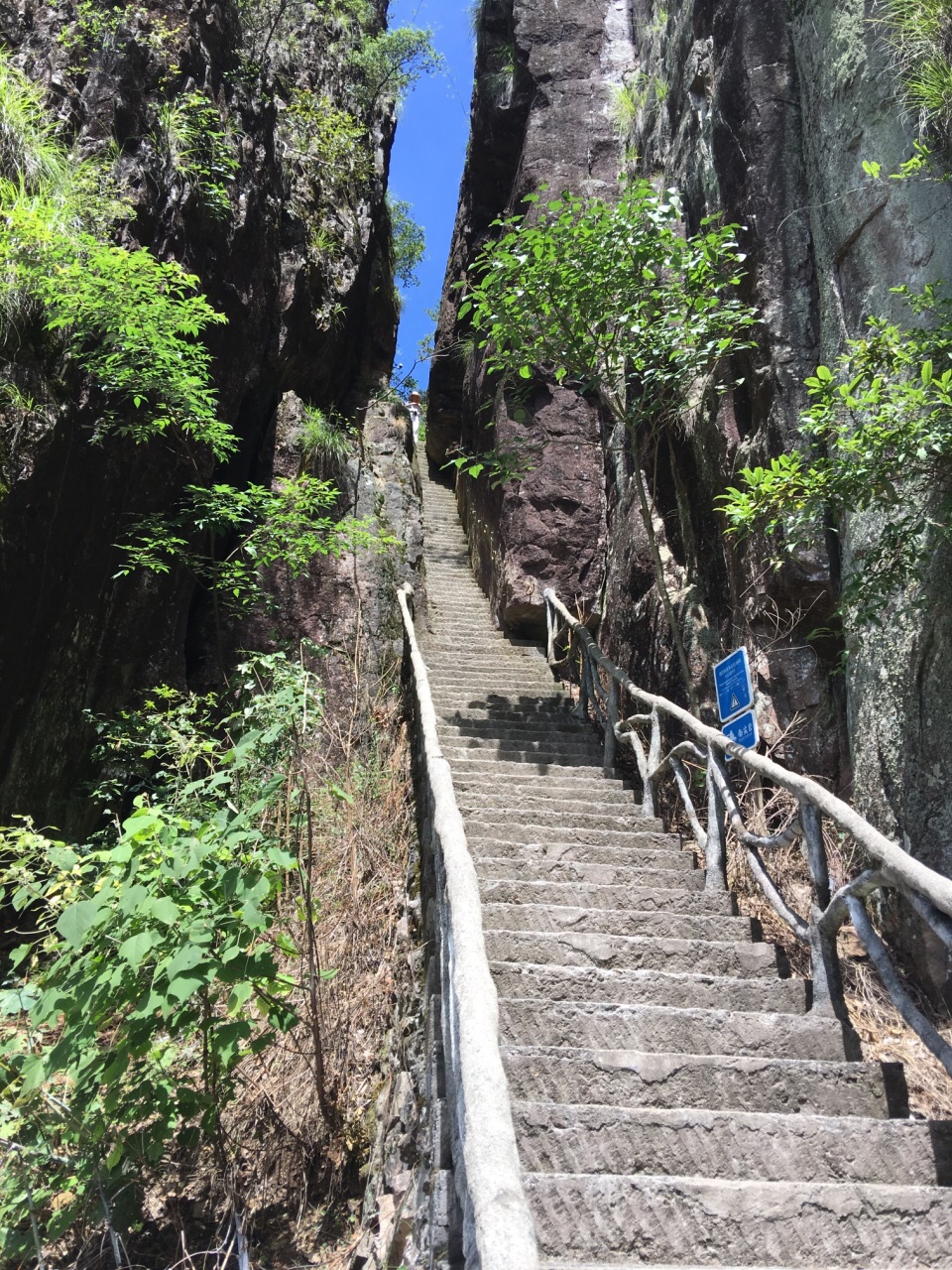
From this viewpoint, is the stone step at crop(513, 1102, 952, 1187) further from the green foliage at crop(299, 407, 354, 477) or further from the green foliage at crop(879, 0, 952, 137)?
the green foliage at crop(299, 407, 354, 477)

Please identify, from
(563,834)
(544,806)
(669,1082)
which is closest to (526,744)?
(544,806)

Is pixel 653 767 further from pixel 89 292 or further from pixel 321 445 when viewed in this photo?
pixel 321 445

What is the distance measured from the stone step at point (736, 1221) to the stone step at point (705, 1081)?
63cm

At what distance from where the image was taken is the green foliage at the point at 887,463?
4.48 metres

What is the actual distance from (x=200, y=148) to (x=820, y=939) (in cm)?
899

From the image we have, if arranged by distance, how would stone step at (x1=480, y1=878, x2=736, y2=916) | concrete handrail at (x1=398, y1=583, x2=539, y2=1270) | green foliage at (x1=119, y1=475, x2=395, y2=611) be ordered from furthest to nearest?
1. green foliage at (x1=119, y1=475, x2=395, y2=611)
2. stone step at (x1=480, y1=878, x2=736, y2=916)
3. concrete handrail at (x1=398, y1=583, x2=539, y2=1270)

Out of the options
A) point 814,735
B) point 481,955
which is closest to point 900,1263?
point 481,955

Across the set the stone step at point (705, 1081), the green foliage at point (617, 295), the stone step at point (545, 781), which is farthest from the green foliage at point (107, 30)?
the stone step at point (705, 1081)

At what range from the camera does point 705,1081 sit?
3295 millimetres

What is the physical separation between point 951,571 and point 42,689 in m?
6.47

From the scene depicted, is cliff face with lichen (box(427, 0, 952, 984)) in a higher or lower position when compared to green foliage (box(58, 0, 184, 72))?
lower

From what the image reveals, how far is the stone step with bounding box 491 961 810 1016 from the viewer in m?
3.87

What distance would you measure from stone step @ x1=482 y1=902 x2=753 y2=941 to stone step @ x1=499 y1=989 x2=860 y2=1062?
2.56ft

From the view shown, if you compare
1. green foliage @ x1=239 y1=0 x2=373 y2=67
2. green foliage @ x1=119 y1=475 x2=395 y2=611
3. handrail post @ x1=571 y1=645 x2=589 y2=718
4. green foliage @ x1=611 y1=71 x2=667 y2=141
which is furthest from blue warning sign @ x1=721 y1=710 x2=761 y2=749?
green foliage @ x1=239 y1=0 x2=373 y2=67
